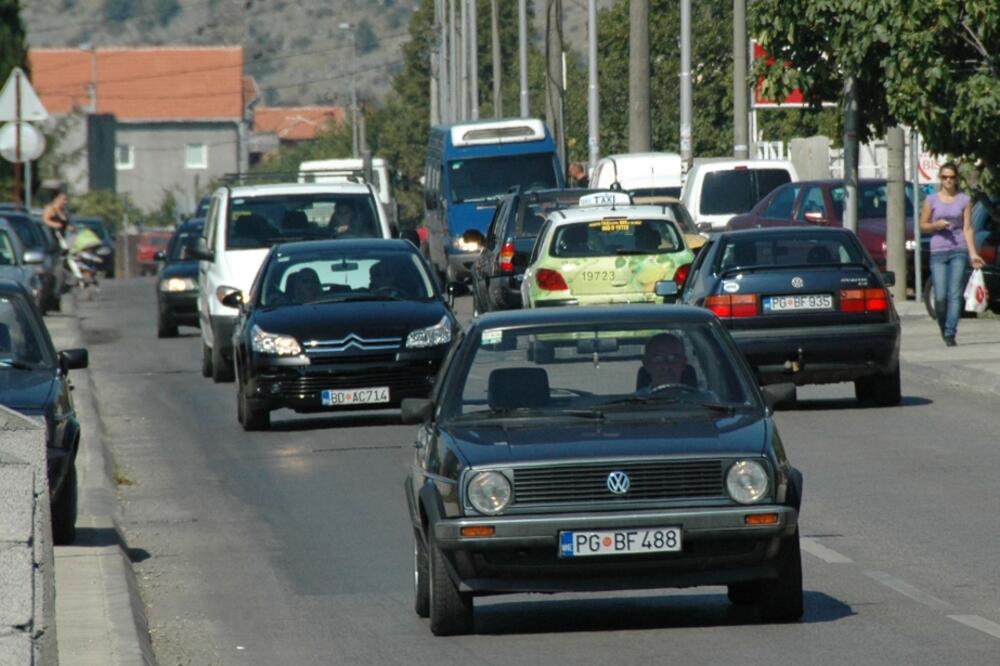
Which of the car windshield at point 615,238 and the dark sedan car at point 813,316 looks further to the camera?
the car windshield at point 615,238

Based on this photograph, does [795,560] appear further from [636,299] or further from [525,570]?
[636,299]

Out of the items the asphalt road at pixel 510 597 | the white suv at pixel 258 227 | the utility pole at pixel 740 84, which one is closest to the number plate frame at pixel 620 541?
the asphalt road at pixel 510 597

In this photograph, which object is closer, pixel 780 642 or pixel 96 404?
pixel 780 642

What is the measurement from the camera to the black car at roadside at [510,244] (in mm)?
29406

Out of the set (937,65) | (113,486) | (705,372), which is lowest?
(113,486)

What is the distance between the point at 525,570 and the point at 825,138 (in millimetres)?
38534

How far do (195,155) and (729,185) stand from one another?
392 feet

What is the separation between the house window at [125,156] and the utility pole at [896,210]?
125 m

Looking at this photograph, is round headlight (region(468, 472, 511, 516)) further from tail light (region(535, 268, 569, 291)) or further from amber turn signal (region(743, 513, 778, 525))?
tail light (region(535, 268, 569, 291))

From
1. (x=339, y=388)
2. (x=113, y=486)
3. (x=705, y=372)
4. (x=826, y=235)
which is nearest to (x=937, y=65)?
(x=826, y=235)

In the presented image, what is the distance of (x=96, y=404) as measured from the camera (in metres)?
22.9

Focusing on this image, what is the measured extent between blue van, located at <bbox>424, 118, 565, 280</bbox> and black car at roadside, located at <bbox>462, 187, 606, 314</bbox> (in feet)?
28.4

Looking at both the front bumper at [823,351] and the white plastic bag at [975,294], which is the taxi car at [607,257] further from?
the front bumper at [823,351]

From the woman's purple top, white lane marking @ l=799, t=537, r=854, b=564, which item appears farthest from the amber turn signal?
the woman's purple top
